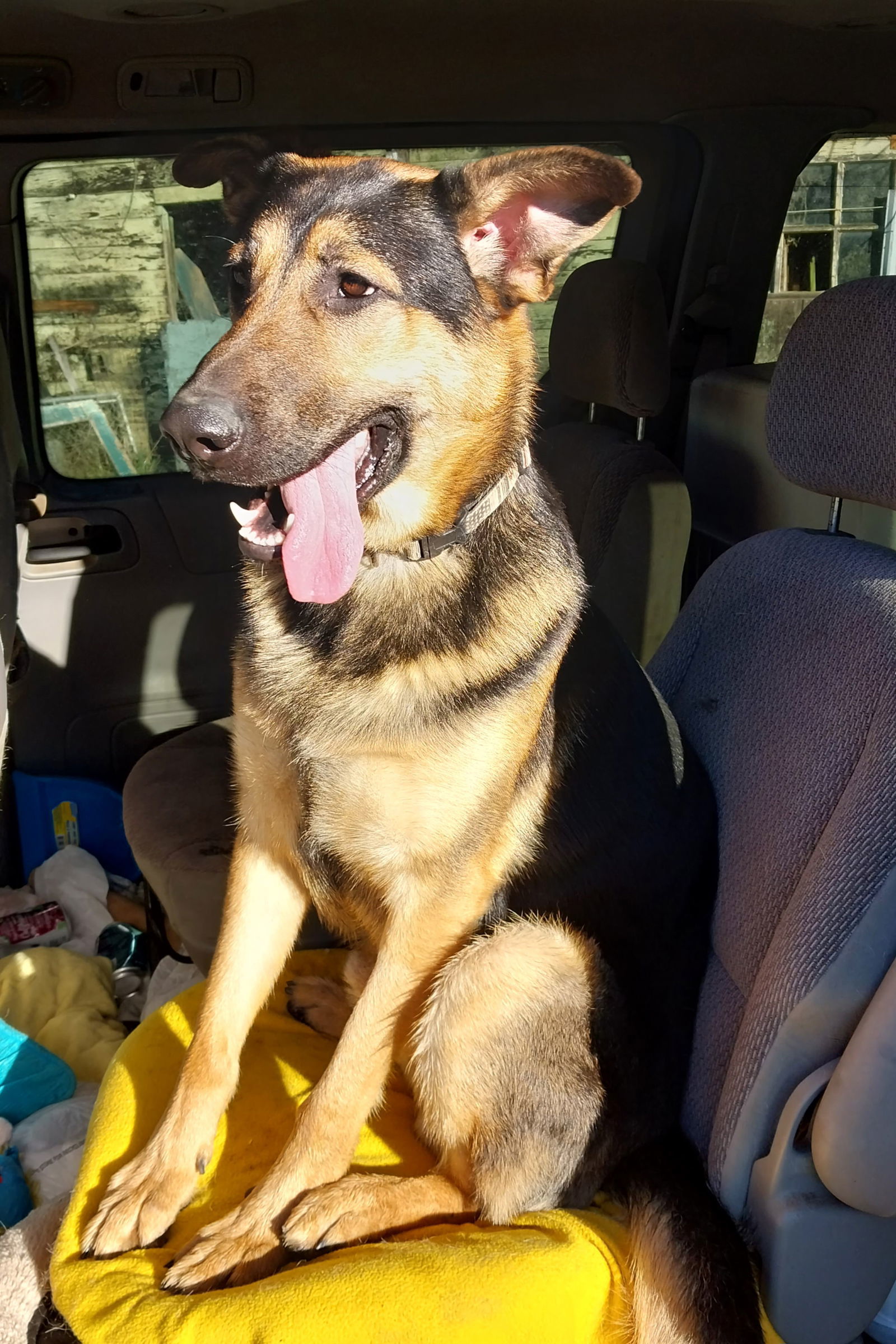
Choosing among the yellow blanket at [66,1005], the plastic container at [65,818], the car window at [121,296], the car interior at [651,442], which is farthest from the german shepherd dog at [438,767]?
the plastic container at [65,818]

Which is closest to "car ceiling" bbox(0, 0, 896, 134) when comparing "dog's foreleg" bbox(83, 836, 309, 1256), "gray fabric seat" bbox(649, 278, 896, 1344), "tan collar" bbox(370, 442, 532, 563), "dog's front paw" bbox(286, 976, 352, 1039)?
"gray fabric seat" bbox(649, 278, 896, 1344)

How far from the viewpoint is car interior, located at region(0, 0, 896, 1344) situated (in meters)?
1.50

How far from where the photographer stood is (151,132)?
110 inches

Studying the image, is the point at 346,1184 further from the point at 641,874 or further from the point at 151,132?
the point at 151,132

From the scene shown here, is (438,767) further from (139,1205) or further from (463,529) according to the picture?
(139,1205)

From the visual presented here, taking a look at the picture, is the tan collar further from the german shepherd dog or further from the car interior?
the car interior

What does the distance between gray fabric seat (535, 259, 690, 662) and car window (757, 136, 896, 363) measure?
0.73 m

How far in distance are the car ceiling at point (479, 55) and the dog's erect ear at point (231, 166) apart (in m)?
0.25

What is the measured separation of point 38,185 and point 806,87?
1.97m

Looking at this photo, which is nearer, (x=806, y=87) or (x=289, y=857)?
(x=289, y=857)

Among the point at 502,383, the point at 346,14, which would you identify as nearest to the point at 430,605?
the point at 502,383

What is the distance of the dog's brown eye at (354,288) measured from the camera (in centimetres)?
160

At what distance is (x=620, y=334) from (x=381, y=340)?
4.31 feet

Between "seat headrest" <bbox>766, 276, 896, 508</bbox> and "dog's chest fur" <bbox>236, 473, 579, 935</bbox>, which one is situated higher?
"seat headrest" <bbox>766, 276, 896, 508</bbox>
